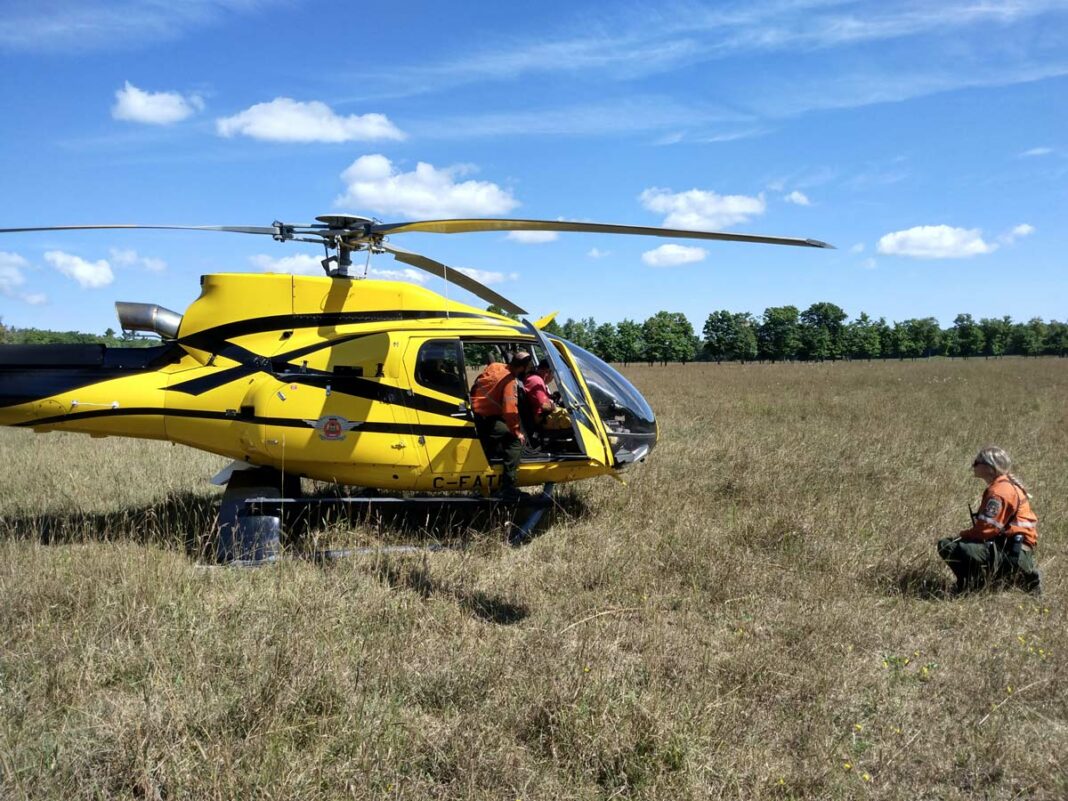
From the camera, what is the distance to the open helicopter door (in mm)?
7203

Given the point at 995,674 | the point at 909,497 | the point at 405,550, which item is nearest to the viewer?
the point at 995,674

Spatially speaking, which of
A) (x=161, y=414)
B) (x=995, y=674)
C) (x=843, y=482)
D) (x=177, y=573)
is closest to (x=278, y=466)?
(x=161, y=414)

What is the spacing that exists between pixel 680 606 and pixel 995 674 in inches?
82.9

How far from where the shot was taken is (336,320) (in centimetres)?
746

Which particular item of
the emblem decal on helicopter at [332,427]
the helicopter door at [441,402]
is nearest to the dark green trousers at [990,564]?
the helicopter door at [441,402]

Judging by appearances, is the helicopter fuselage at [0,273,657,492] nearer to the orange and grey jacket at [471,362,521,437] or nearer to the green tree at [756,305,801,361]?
the orange and grey jacket at [471,362,521,437]

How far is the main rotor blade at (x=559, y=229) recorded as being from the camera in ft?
19.3

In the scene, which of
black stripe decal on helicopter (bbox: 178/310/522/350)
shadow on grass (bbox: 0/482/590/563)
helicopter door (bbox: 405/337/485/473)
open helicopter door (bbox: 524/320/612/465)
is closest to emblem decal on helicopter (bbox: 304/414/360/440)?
helicopter door (bbox: 405/337/485/473)

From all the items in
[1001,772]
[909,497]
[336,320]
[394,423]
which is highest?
[336,320]

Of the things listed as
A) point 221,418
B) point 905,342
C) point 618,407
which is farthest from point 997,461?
point 905,342

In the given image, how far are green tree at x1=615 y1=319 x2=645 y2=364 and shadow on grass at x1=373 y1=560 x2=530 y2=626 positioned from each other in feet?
325

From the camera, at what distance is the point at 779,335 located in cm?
11594

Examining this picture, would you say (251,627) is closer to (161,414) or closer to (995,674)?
(161,414)

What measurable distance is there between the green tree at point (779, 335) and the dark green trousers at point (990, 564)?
11173cm
